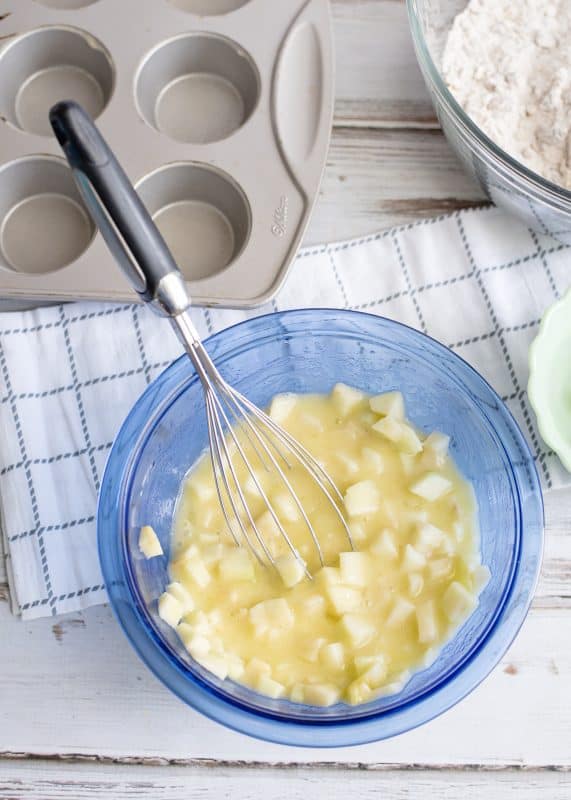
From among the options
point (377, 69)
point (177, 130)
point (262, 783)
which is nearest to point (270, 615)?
point (262, 783)

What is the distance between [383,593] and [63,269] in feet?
2.36

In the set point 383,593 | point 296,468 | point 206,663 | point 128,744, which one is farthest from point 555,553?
point 128,744

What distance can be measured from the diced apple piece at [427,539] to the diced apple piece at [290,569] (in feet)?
0.55

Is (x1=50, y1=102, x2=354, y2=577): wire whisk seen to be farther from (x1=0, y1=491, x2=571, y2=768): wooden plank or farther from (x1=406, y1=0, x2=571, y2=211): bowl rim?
(x1=406, y1=0, x2=571, y2=211): bowl rim

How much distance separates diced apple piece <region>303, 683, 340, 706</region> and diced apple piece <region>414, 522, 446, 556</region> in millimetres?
225

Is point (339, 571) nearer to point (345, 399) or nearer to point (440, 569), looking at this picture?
point (440, 569)

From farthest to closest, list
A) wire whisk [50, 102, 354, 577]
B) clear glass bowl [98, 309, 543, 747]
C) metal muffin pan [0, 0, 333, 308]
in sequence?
metal muffin pan [0, 0, 333, 308]
clear glass bowl [98, 309, 543, 747]
wire whisk [50, 102, 354, 577]

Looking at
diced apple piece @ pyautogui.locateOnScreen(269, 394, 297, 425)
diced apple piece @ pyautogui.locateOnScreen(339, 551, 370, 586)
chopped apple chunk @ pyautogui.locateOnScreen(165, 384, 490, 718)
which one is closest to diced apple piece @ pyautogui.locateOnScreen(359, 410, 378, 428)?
chopped apple chunk @ pyautogui.locateOnScreen(165, 384, 490, 718)

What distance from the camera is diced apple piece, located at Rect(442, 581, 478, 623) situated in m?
1.30

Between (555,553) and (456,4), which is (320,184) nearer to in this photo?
(456,4)

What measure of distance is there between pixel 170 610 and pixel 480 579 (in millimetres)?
428

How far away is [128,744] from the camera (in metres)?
1.40

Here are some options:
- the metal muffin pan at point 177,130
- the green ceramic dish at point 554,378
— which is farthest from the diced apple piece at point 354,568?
the metal muffin pan at point 177,130

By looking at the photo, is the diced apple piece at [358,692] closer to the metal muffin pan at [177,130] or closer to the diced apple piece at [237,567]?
the diced apple piece at [237,567]
